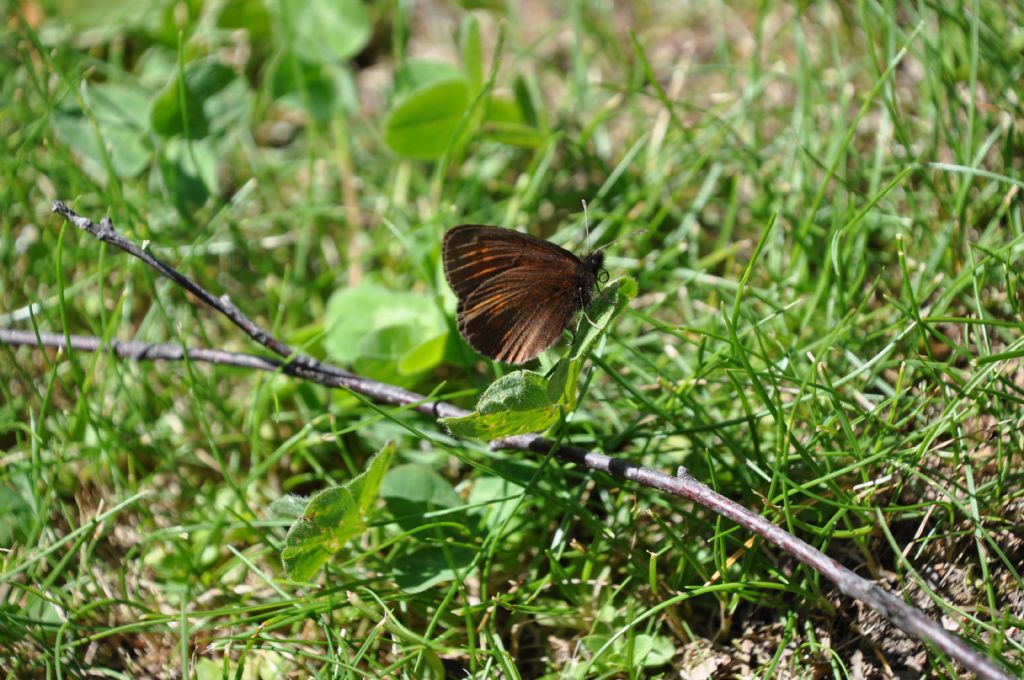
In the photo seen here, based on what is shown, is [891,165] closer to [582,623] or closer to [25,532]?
[582,623]

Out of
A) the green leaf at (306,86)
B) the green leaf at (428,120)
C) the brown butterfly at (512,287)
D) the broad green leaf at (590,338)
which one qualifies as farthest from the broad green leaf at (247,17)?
the broad green leaf at (590,338)

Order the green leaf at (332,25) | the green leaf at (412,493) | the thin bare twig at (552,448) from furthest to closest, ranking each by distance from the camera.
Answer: the green leaf at (332,25)
the green leaf at (412,493)
the thin bare twig at (552,448)

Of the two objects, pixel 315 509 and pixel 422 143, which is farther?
pixel 422 143

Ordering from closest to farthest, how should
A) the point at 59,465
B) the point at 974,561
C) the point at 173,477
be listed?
the point at 974,561, the point at 59,465, the point at 173,477

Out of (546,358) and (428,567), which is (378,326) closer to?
(546,358)

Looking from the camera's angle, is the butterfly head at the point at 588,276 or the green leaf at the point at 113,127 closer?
the butterfly head at the point at 588,276

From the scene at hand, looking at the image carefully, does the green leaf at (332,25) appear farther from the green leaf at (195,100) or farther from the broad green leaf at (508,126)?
the broad green leaf at (508,126)

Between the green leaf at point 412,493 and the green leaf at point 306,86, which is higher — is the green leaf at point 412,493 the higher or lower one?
the lower one

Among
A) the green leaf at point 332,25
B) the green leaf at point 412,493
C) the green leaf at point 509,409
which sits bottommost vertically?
the green leaf at point 412,493

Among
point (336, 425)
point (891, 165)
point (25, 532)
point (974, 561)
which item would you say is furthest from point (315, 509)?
point (891, 165)
